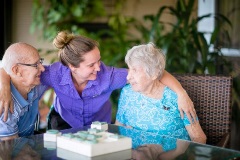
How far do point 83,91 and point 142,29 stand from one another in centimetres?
171

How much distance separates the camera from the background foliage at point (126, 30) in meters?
3.85

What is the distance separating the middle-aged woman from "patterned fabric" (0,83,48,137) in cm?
13

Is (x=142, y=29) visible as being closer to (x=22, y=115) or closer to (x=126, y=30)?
(x=126, y=30)

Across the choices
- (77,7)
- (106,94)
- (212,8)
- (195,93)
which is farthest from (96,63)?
(77,7)

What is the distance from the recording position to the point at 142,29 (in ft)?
14.1

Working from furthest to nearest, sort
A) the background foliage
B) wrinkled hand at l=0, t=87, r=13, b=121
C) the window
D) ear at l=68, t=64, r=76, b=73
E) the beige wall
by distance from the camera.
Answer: the beige wall
the window
the background foliage
ear at l=68, t=64, r=76, b=73
wrinkled hand at l=0, t=87, r=13, b=121

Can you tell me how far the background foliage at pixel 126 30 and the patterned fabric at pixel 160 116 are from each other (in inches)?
48.4

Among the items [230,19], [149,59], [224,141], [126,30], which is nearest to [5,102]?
[149,59]

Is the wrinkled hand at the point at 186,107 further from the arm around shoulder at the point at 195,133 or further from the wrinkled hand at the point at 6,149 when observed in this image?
the wrinkled hand at the point at 6,149

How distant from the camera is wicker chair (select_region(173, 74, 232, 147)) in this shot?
2711 mm

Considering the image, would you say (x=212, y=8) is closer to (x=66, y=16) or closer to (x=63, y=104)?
(x=66, y=16)

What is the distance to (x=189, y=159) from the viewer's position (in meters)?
1.85

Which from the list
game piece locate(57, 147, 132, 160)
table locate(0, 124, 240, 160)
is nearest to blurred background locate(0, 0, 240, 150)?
table locate(0, 124, 240, 160)

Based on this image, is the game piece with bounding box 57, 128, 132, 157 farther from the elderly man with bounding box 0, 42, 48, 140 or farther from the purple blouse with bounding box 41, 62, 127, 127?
the purple blouse with bounding box 41, 62, 127, 127
